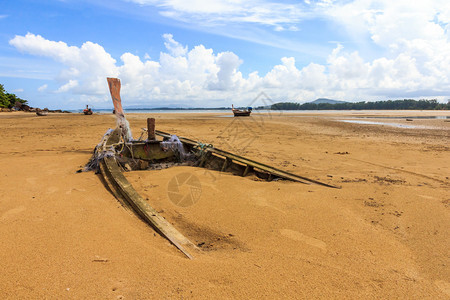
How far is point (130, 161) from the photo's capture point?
5.33 meters

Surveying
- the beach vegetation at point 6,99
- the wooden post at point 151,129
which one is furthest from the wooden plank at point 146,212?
the beach vegetation at point 6,99

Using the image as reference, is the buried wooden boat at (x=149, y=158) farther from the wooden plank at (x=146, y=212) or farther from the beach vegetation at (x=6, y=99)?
the beach vegetation at (x=6, y=99)

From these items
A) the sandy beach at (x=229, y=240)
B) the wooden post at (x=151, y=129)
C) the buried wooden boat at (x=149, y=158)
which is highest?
the wooden post at (x=151, y=129)

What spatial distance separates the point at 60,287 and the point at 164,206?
1.79m

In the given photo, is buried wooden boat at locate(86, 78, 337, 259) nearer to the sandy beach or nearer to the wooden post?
the wooden post

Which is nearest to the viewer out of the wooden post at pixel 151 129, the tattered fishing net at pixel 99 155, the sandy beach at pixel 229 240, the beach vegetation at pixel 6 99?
the sandy beach at pixel 229 240

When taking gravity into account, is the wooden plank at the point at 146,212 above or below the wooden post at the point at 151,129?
below

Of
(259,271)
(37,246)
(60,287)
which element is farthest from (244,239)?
(37,246)

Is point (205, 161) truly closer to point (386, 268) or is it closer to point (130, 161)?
point (130, 161)

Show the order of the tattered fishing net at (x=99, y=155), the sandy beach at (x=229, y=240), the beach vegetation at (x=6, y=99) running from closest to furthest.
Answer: the sandy beach at (x=229, y=240) → the tattered fishing net at (x=99, y=155) → the beach vegetation at (x=6, y=99)

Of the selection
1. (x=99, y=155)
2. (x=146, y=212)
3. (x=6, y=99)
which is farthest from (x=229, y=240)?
(x=6, y=99)

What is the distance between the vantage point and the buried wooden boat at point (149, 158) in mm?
4095

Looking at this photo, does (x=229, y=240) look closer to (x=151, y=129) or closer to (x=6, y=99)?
(x=151, y=129)

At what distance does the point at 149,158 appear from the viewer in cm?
567
